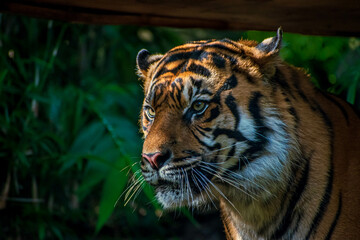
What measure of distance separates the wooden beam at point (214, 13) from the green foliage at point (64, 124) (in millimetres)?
505

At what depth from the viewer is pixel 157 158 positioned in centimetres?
135

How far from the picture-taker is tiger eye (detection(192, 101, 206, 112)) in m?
1.40

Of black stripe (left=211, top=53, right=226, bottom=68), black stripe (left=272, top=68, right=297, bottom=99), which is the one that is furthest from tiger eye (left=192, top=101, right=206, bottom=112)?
black stripe (left=272, top=68, right=297, bottom=99)

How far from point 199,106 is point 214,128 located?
77 mm

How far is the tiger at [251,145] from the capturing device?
54.9 inches

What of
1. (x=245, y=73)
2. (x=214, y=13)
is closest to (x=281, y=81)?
(x=245, y=73)

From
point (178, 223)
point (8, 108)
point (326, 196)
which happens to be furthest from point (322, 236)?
point (178, 223)

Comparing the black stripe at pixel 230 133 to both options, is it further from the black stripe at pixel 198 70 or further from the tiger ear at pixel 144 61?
the tiger ear at pixel 144 61

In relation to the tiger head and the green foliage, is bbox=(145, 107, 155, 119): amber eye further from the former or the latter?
the green foliage

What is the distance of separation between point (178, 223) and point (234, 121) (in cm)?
260

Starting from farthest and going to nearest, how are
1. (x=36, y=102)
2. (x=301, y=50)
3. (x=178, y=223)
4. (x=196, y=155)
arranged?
1. (x=178, y=223)
2. (x=36, y=102)
3. (x=301, y=50)
4. (x=196, y=155)

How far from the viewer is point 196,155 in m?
1.38

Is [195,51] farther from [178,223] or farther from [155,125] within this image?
[178,223]

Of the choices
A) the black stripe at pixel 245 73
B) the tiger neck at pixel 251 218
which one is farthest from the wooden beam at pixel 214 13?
the tiger neck at pixel 251 218
